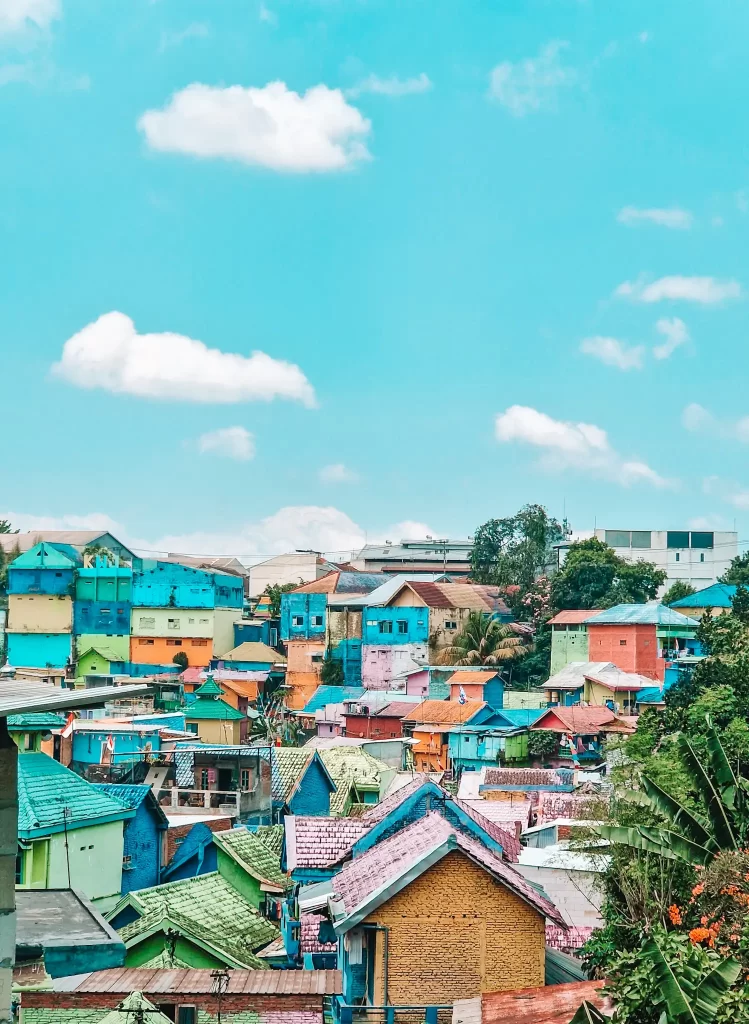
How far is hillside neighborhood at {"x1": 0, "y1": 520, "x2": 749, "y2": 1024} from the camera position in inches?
593

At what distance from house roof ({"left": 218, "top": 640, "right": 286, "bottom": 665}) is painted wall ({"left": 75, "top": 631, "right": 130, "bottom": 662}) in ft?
18.4

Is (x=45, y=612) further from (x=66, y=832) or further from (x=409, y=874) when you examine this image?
(x=409, y=874)

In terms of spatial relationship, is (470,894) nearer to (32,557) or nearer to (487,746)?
(487,746)

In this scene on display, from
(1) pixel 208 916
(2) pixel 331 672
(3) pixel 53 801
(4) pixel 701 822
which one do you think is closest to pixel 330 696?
(2) pixel 331 672

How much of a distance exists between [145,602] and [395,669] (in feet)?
51.1

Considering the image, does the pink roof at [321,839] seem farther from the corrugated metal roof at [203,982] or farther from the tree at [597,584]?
the tree at [597,584]

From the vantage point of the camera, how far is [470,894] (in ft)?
52.4

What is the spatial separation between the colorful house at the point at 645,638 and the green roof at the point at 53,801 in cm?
4327

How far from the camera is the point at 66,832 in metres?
21.0

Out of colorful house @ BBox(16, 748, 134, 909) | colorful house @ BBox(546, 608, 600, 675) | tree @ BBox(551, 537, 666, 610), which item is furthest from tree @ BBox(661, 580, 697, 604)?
colorful house @ BBox(16, 748, 134, 909)

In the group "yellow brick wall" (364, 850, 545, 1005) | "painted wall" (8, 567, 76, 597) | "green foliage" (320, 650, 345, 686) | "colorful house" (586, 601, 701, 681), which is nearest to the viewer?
"yellow brick wall" (364, 850, 545, 1005)

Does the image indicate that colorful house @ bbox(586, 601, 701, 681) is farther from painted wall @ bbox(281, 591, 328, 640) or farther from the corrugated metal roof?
the corrugated metal roof

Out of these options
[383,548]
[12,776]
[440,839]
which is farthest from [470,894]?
[383,548]

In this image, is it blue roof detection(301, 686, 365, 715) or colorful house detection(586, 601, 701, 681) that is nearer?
colorful house detection(586, 601, 701, 681)
